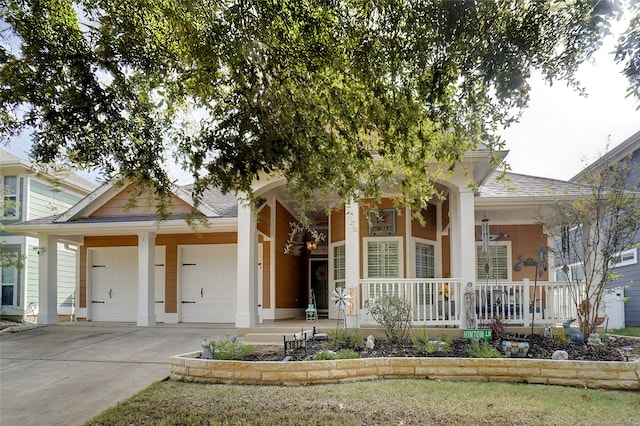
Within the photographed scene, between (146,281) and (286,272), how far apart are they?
3667 millimetres

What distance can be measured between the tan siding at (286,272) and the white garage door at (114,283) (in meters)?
4.36

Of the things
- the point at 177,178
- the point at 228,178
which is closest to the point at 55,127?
the point at 177,178

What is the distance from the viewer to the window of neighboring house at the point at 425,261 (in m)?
12.4

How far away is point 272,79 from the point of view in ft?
18.6

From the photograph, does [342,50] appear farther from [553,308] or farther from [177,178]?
[553,308]

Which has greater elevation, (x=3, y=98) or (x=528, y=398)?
(x=3, y=98)

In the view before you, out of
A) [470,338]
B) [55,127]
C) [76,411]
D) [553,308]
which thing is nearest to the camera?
[55,127]

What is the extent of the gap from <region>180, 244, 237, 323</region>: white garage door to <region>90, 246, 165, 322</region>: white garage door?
1620 mm

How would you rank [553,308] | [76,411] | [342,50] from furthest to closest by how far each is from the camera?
1. [553,308]
2. [76,411]
3. [342,50]

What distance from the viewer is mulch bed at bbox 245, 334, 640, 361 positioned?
773 cm

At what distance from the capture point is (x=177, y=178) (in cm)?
643

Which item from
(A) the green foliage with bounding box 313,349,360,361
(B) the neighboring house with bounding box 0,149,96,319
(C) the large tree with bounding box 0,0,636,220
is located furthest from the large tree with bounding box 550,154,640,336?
(B) the neighboring house with bounding box 0,149,96,319

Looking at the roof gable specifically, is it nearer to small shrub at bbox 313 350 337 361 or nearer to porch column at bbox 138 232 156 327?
porch column at bbox 138 232 156 327

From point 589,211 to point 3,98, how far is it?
914 cm
